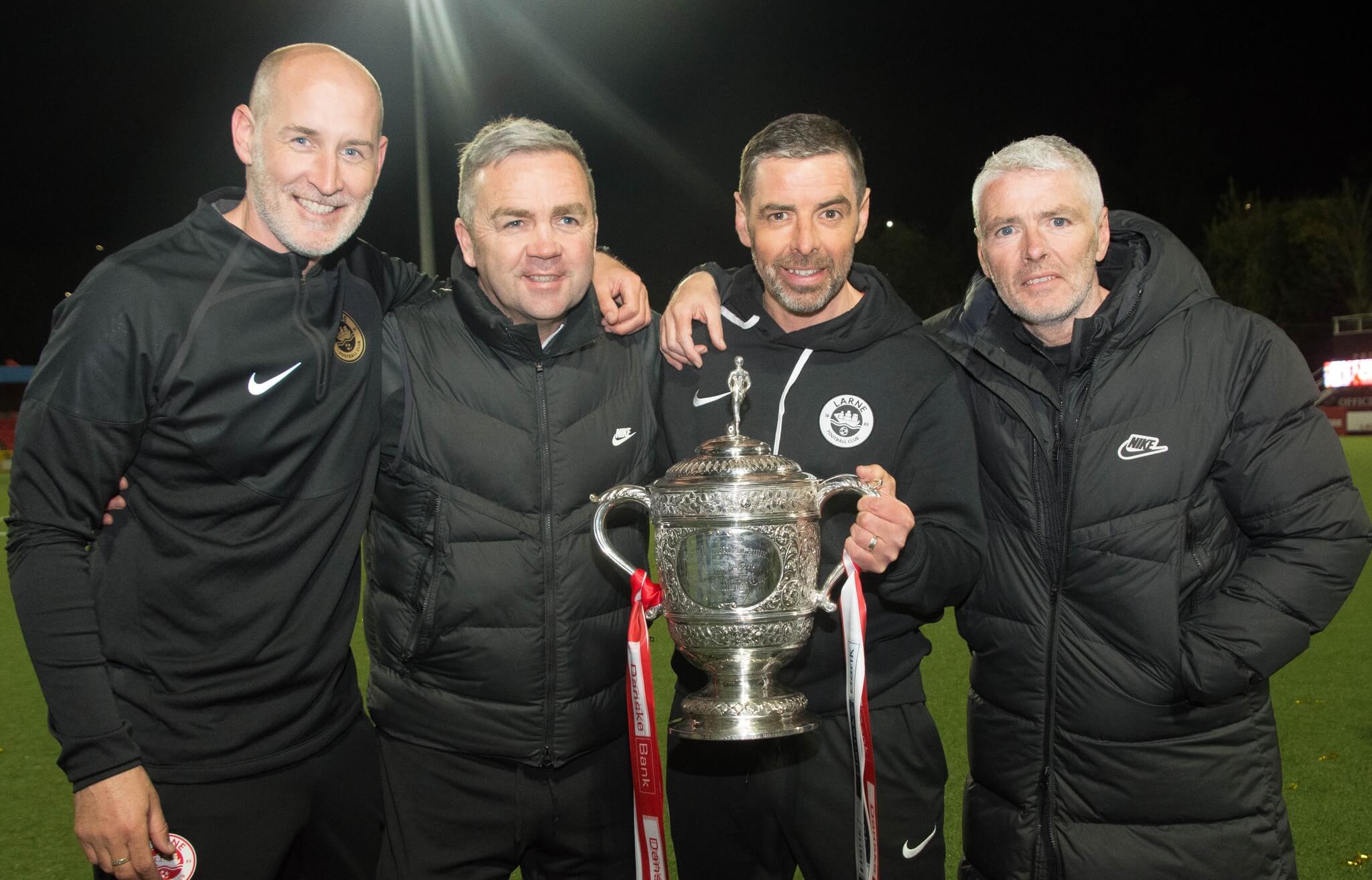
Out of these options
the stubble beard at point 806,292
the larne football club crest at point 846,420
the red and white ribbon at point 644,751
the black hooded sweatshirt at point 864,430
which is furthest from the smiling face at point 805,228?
the red and white ribbon at point 644,751

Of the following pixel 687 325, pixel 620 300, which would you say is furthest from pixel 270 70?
pixel 687 325

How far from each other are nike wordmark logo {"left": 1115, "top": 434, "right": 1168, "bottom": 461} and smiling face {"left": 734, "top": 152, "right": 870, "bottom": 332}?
2.60ft

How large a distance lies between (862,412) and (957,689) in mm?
3496

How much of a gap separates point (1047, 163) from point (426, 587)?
1877 mm

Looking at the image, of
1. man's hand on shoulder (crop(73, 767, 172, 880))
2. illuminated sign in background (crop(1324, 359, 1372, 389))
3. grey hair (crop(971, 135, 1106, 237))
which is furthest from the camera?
illuminated sign in background (crop(1324, 359, 1372, 389))

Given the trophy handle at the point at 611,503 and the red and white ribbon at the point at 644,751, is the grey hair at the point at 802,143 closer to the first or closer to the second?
the trophy handle at the point at 611,503

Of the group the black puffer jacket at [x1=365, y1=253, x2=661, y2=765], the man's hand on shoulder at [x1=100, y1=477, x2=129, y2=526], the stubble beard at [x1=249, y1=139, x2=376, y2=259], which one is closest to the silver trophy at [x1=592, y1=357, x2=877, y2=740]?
the black puffer jacket at [x1=365, y1=253, x2=661, y2=765]

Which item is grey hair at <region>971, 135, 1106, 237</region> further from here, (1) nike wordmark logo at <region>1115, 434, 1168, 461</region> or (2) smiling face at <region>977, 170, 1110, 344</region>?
(1) nike wordmark logo at <region>1115, 434, 1168, 461</region>

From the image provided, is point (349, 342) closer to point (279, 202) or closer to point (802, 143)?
point (279, 202)

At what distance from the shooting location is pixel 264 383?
8.30 ft

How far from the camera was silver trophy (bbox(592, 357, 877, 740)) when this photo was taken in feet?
8.01

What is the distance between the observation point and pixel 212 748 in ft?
8.09

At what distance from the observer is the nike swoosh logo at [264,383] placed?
2.51 m

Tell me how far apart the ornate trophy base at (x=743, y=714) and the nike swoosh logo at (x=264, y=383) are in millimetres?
1170
